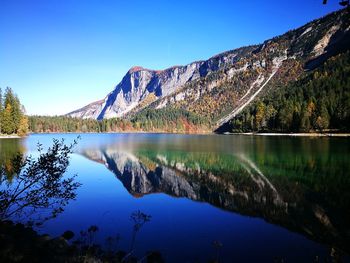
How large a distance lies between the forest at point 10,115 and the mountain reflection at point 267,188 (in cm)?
8818

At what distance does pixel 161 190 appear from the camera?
31375 millimetres

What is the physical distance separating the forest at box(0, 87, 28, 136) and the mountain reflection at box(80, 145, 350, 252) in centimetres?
8818

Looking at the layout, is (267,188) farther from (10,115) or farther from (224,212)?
(10,115)

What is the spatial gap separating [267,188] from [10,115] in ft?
387

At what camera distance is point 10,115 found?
388ft

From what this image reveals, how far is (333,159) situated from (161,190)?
1245 inches

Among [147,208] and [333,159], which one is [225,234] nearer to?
[147,208]

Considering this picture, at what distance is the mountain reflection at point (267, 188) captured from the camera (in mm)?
19989

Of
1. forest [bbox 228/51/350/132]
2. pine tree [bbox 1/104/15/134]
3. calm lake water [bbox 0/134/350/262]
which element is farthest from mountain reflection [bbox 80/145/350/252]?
pine tree [bbox 1/104/15/134]

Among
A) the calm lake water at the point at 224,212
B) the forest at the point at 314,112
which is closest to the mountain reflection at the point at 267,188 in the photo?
the calm lake water at the point at 224,212

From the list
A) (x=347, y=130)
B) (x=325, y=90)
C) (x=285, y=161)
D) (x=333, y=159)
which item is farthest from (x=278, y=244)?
(x=325, y=90)

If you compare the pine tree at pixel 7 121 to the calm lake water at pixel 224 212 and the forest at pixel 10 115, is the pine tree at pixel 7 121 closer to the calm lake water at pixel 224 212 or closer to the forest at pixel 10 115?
the forest at pixel 10 115

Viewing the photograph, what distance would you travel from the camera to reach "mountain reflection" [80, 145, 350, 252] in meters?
20.0

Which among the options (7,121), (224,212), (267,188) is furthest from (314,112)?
(7,121)
